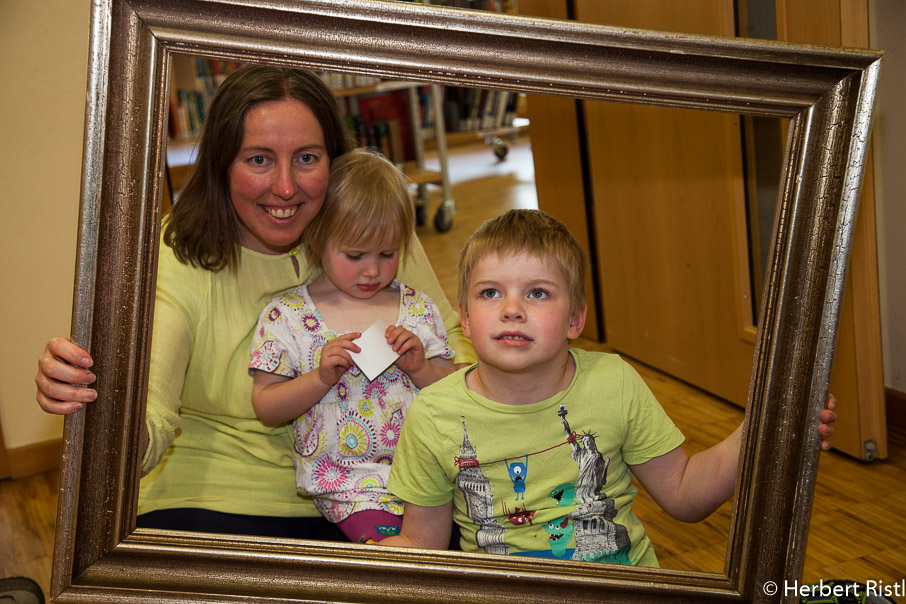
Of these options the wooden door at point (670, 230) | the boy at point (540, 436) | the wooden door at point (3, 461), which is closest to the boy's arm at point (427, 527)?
the boy at point (540, 436)

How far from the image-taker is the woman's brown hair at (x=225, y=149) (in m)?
1.28

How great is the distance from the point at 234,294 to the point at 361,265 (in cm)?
24

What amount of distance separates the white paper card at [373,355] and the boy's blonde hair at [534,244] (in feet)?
0.60

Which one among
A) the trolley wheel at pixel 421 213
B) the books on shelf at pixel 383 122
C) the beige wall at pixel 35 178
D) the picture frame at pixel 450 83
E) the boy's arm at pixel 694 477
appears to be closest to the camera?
the picture frame at pixel 450 83

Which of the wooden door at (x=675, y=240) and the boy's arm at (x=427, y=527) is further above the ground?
the wooden door at (x=675, y=240)

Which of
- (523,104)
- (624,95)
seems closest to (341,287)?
(523,104)

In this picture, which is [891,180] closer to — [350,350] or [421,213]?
[421,213]

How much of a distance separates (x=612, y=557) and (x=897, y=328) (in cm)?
153

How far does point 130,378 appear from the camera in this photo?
43.1 inches

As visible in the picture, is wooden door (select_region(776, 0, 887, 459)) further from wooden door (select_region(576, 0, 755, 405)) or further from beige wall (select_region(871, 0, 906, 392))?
wooden door (select_region(576, 0, 755, 405))

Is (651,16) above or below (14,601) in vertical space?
above

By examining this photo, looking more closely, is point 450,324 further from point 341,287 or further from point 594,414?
point 594,414

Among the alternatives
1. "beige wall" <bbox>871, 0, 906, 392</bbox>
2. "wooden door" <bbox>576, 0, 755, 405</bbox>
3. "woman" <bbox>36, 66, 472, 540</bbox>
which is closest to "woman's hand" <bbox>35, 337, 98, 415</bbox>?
"woman" <bbox>36, 66, 472, 540</bbox>

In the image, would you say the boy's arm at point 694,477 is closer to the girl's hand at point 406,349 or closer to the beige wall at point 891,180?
the girl's hand at point 406,349
